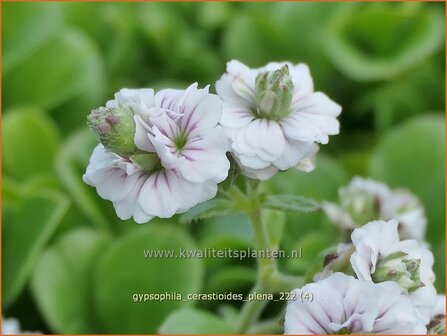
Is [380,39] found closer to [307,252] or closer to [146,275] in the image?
[307,252]

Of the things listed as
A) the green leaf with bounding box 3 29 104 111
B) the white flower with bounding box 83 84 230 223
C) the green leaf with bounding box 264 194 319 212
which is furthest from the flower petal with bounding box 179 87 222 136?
the green leaf with bounding box 3 29 104 111

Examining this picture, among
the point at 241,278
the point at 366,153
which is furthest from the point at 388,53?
the point at 241,278

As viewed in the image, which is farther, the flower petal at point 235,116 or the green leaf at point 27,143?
the green leaf at point 27,143

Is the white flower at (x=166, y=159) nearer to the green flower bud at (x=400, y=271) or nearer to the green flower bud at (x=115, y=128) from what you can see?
the green flower bud at (x=115, y=128)

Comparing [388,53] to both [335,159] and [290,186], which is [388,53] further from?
[290,186]

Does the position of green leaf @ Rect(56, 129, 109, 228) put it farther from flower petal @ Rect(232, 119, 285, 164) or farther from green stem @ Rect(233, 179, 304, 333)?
flower petal @ Rect(232, 119, 285, 164)

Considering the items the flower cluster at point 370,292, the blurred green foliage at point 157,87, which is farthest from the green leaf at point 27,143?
the flower cluster at point 370,292
